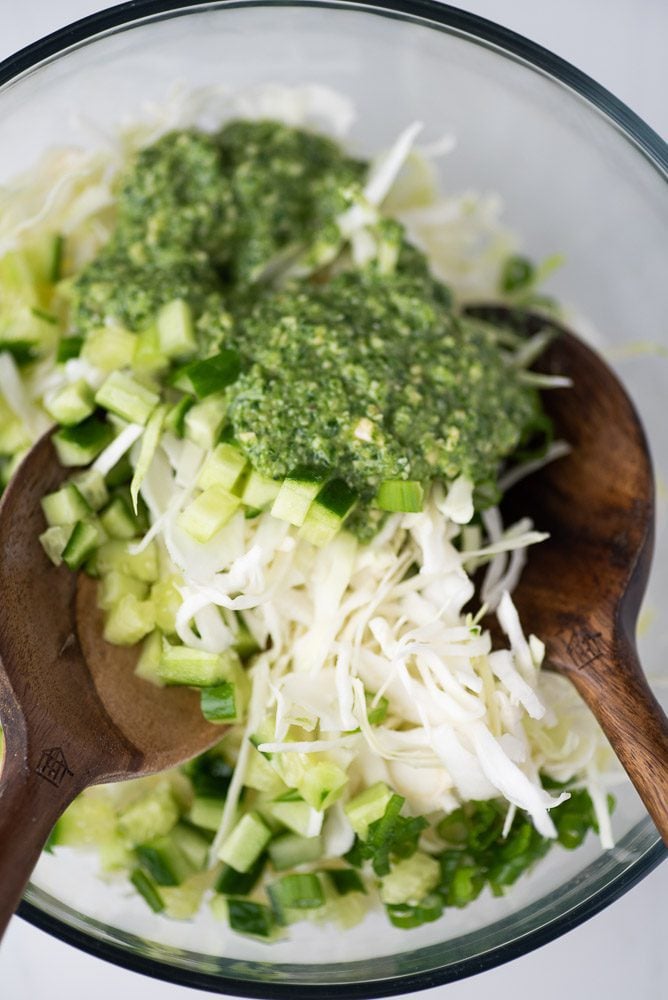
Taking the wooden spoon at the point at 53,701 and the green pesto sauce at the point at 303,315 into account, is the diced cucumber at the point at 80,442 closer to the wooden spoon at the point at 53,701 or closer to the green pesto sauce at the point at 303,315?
the wooden spoon at the point at 53,701

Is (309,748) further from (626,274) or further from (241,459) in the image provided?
(626,274)

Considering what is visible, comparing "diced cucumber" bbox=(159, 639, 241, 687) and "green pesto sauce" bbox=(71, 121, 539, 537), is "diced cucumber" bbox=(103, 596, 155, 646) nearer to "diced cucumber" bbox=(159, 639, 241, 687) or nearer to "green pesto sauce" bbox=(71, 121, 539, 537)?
"diced cucumber" bbox=(159, 639, 241, 687)

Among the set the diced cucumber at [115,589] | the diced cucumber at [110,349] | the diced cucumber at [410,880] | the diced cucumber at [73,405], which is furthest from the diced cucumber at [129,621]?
the diced cucumber at [410,880]

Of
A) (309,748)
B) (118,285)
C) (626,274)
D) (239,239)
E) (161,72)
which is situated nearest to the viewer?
(309,748)

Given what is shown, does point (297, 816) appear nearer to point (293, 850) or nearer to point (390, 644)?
point (293, 850)

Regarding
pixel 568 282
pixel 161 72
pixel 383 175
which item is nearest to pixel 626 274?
pixel 568 282

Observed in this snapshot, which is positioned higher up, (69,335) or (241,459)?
(69,335)
